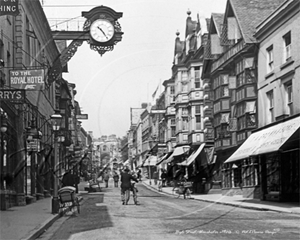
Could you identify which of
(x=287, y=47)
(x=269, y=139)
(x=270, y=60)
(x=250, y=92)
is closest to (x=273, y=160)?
(x=269, y=139)

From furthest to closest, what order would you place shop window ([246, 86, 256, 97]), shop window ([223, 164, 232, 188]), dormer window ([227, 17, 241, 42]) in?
shop window ([223, 164, 232, 188])
dormer window ([227, 17, 241, 42])
shop window ([246, 86, 256, 97])

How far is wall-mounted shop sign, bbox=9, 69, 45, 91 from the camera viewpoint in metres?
19.1

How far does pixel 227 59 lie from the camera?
35781 millimetres

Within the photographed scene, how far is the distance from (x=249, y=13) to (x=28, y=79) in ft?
58.7

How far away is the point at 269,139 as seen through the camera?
25656 mm

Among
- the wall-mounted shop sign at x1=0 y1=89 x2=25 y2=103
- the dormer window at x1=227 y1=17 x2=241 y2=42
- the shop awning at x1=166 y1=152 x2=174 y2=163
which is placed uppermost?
the dormer window at x1=227 y1=17 x2=241 y2=42

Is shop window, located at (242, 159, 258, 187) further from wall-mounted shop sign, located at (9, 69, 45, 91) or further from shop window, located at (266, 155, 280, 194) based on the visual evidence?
wall-mounted shop sign, located at (9, 69, 45, 91)

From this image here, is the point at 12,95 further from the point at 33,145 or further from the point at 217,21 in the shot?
the point at 217,21

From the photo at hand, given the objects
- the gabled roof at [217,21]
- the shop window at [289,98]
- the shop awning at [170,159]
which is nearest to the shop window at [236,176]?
the gabled roof at [217,21]

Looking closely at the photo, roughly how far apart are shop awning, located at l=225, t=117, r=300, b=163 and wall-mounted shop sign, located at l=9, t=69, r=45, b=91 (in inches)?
357

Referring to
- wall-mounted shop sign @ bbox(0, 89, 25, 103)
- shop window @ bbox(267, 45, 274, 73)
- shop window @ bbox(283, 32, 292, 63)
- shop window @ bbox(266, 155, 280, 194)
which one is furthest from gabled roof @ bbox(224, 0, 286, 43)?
wall-mounted shop sign @ bbox(0, 89, 25, 103)

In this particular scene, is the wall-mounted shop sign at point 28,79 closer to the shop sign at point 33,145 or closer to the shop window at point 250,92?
the shop sign at point 33,145

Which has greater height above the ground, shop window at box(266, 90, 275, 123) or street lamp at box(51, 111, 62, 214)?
shop window at box(266, 90, 275, 123)

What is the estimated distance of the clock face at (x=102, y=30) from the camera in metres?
17.7
